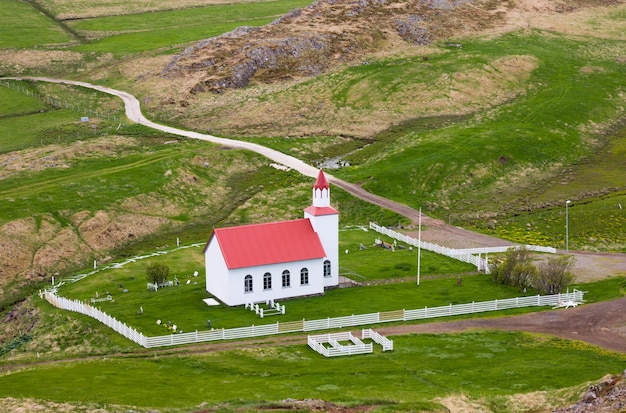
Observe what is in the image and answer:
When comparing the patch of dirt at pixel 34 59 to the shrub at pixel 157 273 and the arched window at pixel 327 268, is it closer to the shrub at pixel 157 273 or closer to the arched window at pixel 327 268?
the shrub at pixel 157 273

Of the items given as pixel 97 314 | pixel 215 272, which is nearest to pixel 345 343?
pixel 215 272

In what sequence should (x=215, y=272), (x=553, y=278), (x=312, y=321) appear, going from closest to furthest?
(x=312, y=321) < (x=215, y=272) < (x=553, y=278)

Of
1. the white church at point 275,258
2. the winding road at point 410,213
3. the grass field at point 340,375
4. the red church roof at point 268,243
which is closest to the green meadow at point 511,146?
the winding road at point 410,213

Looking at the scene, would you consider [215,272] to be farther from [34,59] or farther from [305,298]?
[34,59]

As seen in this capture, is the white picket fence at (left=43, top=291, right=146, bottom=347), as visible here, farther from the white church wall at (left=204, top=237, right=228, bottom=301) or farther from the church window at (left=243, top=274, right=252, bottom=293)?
the church window at (left=243, top=274, right=252, bottom=293)

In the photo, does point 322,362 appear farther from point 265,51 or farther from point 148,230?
point 265,51

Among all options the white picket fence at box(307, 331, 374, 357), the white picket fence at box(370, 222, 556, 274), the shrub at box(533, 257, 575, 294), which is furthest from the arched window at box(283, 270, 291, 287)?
the shrub at box(533, 257, 575, 294)

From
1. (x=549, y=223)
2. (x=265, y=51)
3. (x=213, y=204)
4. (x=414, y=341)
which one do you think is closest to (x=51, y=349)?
(x=414, y=341)
